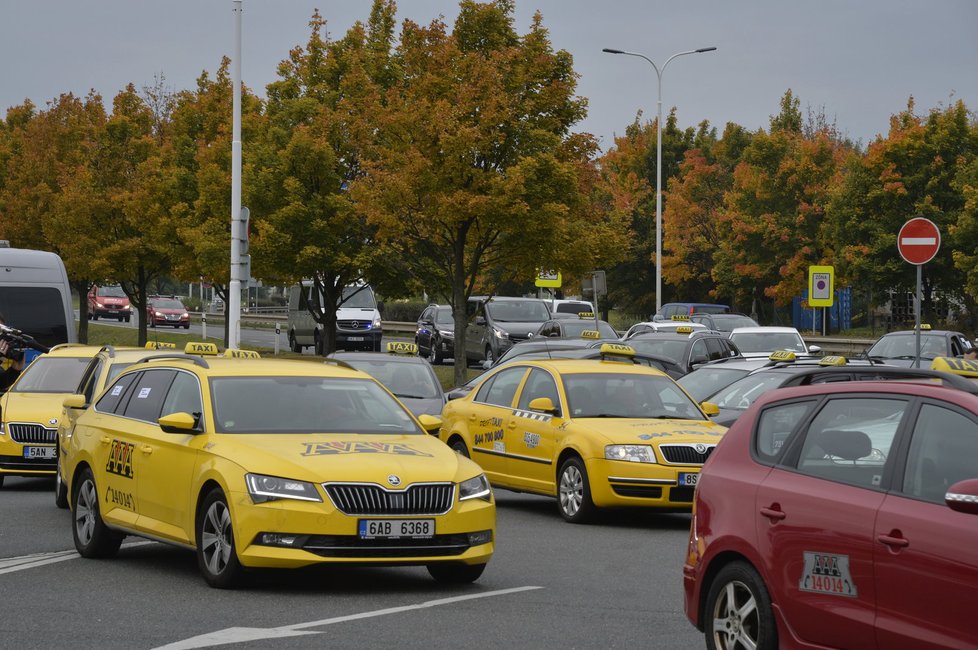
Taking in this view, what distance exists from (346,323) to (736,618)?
4087cm

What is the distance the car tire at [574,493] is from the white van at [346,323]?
31544mm

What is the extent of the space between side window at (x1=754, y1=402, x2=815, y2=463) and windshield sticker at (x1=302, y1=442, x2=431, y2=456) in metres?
3.35

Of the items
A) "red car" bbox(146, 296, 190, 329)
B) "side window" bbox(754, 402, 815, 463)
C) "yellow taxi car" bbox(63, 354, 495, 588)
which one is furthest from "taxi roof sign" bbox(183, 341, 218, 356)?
"red car" bbox(146, 296, 190, 329)

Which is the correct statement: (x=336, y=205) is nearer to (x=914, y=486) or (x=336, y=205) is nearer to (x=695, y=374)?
(x=695, y=374)

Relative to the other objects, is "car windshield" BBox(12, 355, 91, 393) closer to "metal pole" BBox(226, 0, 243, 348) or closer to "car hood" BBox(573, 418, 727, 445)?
"car hood" BBox(573, 418, 727, 445)

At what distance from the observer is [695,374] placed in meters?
20.3

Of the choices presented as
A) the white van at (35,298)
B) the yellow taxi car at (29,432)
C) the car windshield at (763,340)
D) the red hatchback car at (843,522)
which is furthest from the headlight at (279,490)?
the car windshield at (763,340)

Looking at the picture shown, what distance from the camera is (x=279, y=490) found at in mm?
9438

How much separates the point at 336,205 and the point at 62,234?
1656 cm

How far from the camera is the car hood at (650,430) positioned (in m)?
14.2

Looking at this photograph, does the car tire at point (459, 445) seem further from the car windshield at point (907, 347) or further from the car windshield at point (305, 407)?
the car windshield at point (907, 347)

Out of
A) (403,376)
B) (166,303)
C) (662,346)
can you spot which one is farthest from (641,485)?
(166,303)

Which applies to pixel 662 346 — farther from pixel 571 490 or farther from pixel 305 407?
pixel 305 407

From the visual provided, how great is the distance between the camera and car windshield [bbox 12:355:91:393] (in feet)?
61.4
